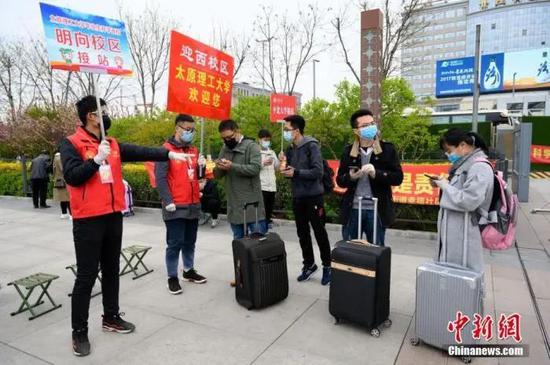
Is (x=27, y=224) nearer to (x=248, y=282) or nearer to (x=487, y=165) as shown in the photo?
(x=248, y=282)

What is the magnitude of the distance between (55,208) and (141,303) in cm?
767

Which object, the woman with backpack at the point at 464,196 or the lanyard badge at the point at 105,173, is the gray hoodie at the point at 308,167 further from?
the lanyard badge at the point at 105,173

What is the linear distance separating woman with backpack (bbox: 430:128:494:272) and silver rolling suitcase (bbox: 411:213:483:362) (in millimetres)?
59

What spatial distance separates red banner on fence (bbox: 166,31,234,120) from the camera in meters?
4.09

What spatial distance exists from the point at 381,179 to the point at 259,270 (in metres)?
1.38

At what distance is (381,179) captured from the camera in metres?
3.48

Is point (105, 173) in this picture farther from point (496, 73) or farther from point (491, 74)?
point (496, 73)

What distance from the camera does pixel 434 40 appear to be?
347 feet

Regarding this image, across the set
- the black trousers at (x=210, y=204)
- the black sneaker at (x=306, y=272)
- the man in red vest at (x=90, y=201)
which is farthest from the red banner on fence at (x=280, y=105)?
the man in red vest at (x=90, y=201)

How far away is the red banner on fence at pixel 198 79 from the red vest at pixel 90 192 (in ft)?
4.18

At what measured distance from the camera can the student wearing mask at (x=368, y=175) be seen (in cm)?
352

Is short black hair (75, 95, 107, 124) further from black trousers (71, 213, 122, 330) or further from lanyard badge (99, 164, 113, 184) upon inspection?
black trousers (71, 213, 122, 330)

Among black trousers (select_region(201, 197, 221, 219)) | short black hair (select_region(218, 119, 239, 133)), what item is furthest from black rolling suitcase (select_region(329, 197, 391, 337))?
black trousers (select_region(201, 197, 221, 219))

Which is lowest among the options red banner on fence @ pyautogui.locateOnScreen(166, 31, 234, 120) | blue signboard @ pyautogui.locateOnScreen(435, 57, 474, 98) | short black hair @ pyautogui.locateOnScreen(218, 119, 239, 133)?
short black hair @ pyautogui.locateOnScreen(218, 119, 239, 133)
